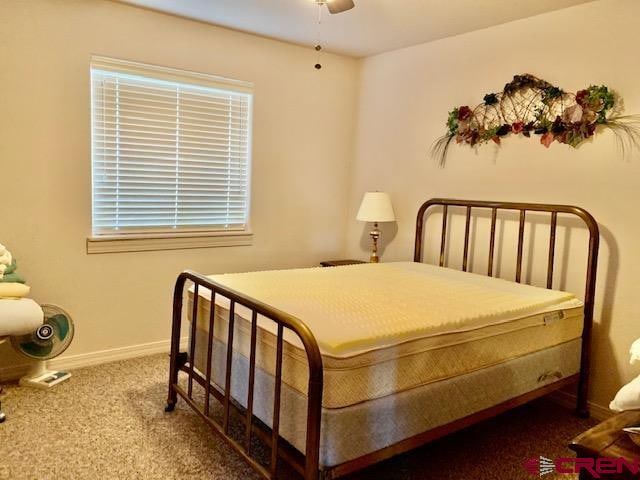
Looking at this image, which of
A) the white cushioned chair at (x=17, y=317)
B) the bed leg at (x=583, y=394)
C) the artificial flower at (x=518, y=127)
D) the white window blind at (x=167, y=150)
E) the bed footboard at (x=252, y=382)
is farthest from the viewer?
the white window blind at (x=167, y=150)

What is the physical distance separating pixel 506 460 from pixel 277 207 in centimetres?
241

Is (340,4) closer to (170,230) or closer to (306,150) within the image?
(306,150)

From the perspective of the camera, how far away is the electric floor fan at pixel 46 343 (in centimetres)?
284

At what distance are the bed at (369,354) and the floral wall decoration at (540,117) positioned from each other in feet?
1.47

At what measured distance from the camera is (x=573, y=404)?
2902 mm

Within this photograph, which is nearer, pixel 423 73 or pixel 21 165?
pixel 21 165

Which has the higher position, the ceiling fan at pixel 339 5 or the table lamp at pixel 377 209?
the ceiling fan at pixel 339 5

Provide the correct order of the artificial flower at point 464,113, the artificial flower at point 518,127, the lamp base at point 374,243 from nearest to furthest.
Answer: the artificial flower at point 518,127 < the artificial flower at point 464,113 < the lamp base at point 374,243

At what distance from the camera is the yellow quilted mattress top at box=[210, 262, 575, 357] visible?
6.13ft

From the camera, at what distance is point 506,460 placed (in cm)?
231

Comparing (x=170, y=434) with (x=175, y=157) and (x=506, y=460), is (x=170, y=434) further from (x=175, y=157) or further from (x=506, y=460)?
(x=175, y=157)

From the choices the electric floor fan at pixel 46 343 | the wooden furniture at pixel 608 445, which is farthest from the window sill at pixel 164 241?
the wooden furniture at pixel 608 445

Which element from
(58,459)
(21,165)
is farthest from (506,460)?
(21,165)
